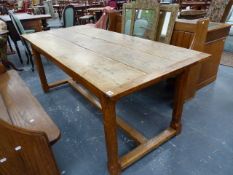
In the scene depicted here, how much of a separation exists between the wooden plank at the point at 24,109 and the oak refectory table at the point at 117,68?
0.32 metres

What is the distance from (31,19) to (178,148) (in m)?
3.50

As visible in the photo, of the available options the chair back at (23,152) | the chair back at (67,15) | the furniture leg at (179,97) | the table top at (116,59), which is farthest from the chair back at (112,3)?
the chair back at (23,152)

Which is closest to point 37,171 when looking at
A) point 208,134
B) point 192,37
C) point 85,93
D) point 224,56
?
point 85,93

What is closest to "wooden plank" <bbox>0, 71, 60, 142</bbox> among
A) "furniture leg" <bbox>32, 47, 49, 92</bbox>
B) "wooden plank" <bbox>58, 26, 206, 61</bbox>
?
"furniture leg" <bbox>32, 47, 49, 92</bbox>

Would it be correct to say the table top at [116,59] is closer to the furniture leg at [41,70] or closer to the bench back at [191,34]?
the furniture leg at [41,70]

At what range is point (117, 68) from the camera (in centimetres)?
119

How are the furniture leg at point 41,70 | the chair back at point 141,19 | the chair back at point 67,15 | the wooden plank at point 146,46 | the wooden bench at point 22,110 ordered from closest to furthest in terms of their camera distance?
1. the wooden bench at point 22,110
2. the wooden plank at point 146,46
3. the chair back at point 141,19
4. the furniture leg at point 41,70
5. the chair back at point 67,15

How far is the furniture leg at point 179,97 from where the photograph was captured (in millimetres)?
1465

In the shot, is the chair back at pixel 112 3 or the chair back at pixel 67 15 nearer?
the chair back at pixel 67 15

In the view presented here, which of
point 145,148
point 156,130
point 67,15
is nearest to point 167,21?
point 156,130

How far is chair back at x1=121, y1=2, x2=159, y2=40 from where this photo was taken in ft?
6.76

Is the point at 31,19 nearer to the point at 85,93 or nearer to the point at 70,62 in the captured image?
the point at 85,93

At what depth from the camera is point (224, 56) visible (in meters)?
3.47

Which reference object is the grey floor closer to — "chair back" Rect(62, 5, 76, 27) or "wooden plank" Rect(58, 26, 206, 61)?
"wooden plank" Rect(58, 26, 206, 61)
